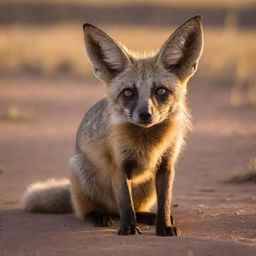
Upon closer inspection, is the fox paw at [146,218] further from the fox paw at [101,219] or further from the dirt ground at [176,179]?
the fox paw at [101,219]

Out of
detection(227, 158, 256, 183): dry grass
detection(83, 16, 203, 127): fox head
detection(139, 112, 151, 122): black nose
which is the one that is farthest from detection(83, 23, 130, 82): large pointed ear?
detection(227, 158, 256, 183): dry grass

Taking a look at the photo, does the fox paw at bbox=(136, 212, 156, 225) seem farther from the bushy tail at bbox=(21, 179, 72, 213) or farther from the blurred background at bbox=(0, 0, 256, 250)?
the bushy tail at bbox=(21, 179, 72, 213)

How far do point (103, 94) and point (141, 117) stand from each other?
8.69m

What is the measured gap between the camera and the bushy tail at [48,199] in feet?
25.6

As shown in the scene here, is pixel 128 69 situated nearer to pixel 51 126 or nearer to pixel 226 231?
pixel 226 231

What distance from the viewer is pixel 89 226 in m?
6.93

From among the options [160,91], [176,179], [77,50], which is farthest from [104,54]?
[77,50]

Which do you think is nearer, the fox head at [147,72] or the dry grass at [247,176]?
the fox head at [147,72]

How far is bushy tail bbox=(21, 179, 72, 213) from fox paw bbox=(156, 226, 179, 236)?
6.35 ft

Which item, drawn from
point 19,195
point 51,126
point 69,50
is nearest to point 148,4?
point 69,50

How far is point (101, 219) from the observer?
6.96 m

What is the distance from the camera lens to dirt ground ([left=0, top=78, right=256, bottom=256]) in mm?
5763

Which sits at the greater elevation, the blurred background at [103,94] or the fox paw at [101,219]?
the fox paw at [101,219]

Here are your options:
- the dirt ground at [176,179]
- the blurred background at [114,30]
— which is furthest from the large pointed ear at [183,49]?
the blurred background at [114,30]
